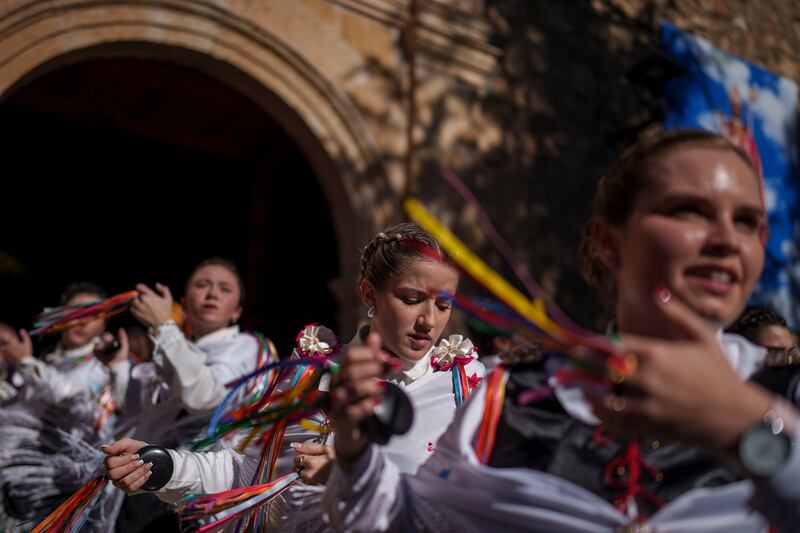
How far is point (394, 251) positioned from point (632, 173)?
3.16ft

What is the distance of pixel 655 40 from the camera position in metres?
7.75

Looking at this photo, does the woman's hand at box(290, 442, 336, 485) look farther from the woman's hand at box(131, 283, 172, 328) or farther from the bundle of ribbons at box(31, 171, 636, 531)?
the woman's hand at box(131, 283, 172, 328)

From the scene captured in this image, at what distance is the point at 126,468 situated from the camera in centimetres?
182

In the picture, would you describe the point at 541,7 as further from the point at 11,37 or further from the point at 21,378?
the point at 21,378

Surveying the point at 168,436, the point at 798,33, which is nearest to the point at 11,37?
the point at 168,436

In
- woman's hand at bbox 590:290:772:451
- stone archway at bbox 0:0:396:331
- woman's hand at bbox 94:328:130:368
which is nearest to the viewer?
woman's hand at bbox 590:290:772:451

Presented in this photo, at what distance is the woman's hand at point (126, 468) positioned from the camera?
181 cm

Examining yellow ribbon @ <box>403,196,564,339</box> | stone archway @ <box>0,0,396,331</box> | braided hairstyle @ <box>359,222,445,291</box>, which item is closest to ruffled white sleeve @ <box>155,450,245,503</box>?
braided hairstyle @ <box>359,222,445,291</box>

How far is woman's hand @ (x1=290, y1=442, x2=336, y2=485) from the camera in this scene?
4.26 feet

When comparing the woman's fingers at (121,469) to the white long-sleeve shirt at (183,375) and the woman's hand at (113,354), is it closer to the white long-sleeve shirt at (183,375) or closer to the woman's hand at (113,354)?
the white long-sleeve shirt at (183,375)

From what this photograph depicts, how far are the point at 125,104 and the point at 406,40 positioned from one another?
347 cm

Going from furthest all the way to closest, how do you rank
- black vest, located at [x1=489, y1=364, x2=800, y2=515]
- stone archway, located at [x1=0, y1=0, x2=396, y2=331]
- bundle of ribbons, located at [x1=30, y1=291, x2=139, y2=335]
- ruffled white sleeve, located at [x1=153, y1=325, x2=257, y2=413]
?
stone archway, located at [x1=0, y1=0, x2=396, y2=331] → bundle of ribbons, located at [x1=30, y1=291, x2=139, y2=335] → ruffled white sleeve, located at [x1=153, y1=325, x2=257, y2=413] → black vest, located at [x1=489, y1=364, x2=800, y2=515]

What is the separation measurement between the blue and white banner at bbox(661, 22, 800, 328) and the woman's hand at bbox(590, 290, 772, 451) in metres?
6.83

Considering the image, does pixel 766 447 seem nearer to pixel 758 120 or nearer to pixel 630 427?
pixel 630 427
